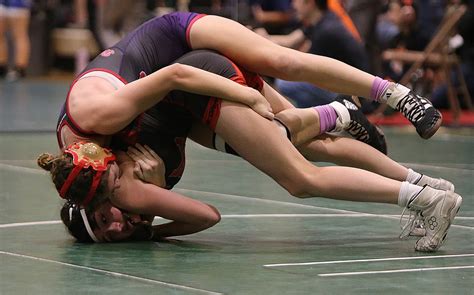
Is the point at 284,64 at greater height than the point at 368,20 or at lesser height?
greater

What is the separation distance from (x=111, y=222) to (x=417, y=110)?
140 centimetres

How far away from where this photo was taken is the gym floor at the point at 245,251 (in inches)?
170

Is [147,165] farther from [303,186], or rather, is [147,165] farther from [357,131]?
[357,131]

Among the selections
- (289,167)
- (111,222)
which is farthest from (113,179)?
(289,167)

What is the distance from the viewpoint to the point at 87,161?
5.00 metres

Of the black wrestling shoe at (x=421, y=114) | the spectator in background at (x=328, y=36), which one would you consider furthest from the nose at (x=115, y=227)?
the spectator in background at (x=328, y=36)

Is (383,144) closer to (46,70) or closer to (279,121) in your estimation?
(279,121)

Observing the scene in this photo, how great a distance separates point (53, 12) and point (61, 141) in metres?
13.5

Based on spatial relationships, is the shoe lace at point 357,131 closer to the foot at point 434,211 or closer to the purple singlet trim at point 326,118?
the purple singlet trim at point 326,118

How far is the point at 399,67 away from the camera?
1379 centimetres

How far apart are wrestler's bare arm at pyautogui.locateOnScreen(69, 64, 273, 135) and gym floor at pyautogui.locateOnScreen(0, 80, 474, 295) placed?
0.53m

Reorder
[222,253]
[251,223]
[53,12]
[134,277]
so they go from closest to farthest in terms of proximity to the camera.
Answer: [134,277] < [222,253] < [251,223] < [53,12]

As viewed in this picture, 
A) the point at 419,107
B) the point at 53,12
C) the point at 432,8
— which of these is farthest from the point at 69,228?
the point at 53,12

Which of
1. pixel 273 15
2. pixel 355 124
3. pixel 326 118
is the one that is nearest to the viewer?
pixel 326 118
